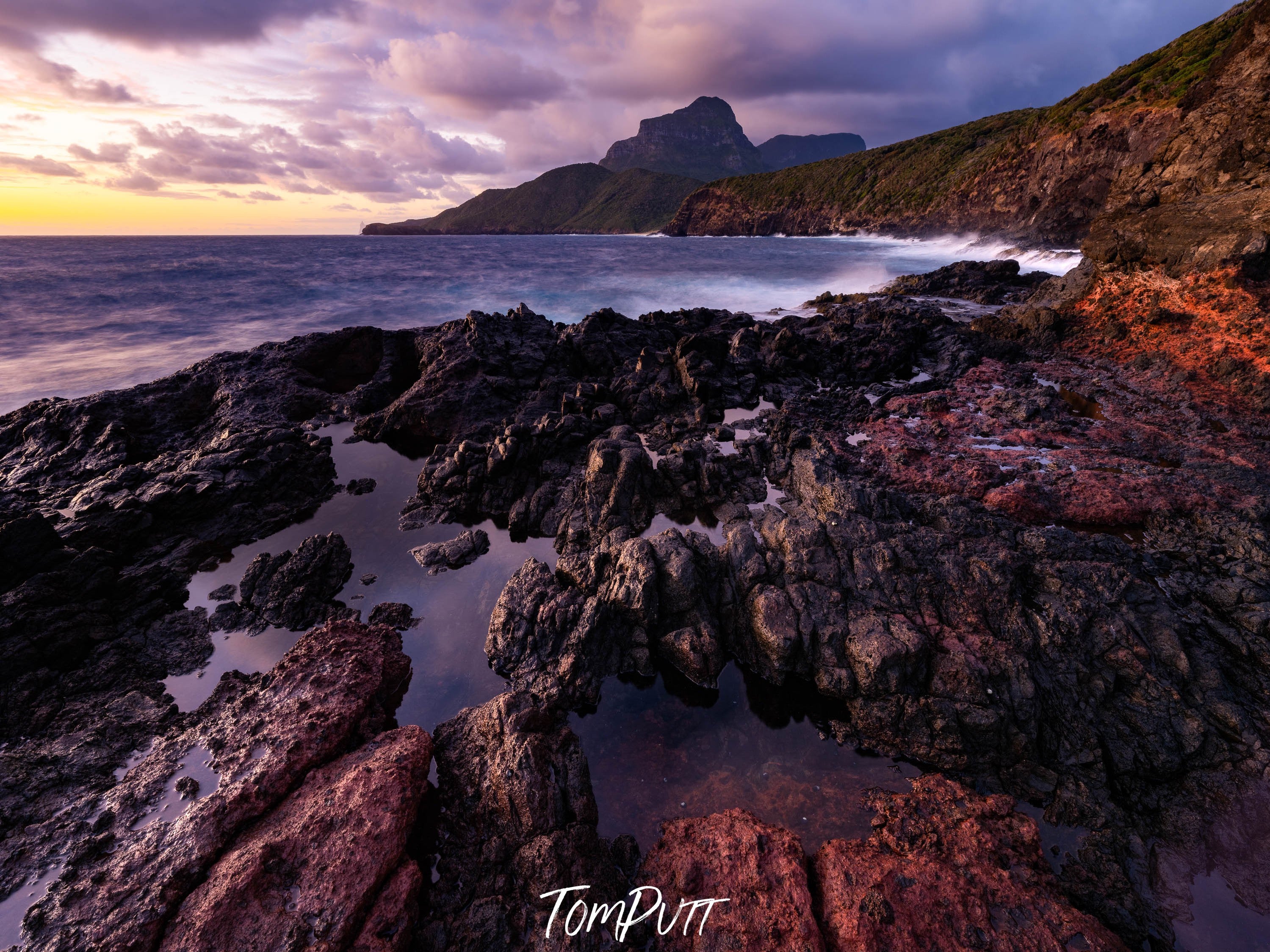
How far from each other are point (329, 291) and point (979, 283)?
60.1 metres

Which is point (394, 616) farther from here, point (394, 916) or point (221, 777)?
point (394, 916)

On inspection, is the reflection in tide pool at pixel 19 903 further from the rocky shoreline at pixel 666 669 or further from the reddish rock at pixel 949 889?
the reddish rock at pixel 949 889

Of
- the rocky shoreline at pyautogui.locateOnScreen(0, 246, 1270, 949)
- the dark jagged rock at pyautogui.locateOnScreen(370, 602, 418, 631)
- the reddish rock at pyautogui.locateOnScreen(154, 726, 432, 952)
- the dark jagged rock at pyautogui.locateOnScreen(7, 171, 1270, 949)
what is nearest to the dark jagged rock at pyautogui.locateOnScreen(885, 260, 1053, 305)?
the dark jagged rock at pyautogui.locateOnScreen(7, 171, 1270, 949)

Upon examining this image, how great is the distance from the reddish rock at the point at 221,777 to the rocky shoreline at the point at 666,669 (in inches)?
1.6

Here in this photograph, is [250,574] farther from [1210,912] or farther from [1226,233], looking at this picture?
[1226,233]

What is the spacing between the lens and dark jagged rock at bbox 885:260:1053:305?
33594 mm

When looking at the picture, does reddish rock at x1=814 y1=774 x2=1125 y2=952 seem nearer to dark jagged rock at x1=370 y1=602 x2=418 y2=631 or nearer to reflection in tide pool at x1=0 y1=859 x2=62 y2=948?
dark jagged rock at x1=370 y1=602 x2=418 y2=631

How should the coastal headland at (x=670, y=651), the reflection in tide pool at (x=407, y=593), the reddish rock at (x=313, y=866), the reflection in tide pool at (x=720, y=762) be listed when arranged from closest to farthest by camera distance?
the reddish rock at (x=313, y=866) → the coastal headland at (x=670, y=651) → the reflection in tide pool at (x=720, y=762) → the reflection in tide pool at (x=407, y=593)

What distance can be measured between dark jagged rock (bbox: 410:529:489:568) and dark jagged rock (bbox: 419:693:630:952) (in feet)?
16.3

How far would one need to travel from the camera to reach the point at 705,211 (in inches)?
6609

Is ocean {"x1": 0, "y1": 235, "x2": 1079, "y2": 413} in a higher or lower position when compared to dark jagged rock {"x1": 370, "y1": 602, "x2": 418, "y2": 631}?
higher

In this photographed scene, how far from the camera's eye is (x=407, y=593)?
35.9 feet

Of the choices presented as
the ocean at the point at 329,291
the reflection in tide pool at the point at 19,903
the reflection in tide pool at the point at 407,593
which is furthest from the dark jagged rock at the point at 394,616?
the ocean at the point at 329,291

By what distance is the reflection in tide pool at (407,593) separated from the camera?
8.73 m
